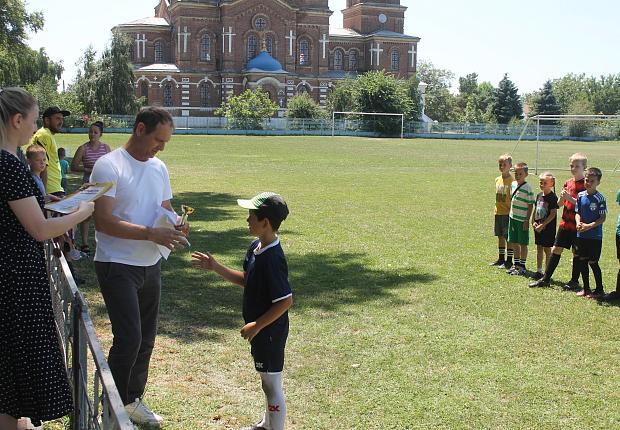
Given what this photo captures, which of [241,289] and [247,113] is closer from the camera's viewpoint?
[241,289]

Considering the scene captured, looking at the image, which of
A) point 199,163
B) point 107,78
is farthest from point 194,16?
point 199,163

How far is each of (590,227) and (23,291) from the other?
7.03 m

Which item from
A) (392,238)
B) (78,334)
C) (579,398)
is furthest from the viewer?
(392,238)

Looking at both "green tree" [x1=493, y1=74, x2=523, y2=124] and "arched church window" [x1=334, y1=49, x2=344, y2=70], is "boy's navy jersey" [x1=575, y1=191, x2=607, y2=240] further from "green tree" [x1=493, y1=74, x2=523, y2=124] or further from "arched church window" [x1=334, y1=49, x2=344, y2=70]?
"green tree" [x1=493, y1=74, x2=523, y2=124]

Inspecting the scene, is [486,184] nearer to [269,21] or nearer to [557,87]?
[269,21]

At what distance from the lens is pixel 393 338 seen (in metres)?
7.24

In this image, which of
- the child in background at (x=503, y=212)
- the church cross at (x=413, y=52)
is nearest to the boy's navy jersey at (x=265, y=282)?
the child in background at (x=503, y=212)

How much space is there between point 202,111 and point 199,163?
5072cm

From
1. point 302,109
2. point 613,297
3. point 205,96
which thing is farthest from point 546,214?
point 205,96

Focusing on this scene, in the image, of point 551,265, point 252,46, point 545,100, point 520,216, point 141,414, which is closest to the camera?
point 141,414

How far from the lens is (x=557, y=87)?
133 m

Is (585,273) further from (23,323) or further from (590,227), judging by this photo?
(23,323)

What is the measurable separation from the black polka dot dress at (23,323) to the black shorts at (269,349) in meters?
1.27

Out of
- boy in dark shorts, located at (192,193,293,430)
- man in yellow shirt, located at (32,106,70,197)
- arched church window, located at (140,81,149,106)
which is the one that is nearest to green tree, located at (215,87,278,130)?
arched church window, located at (140,81,149,106)
